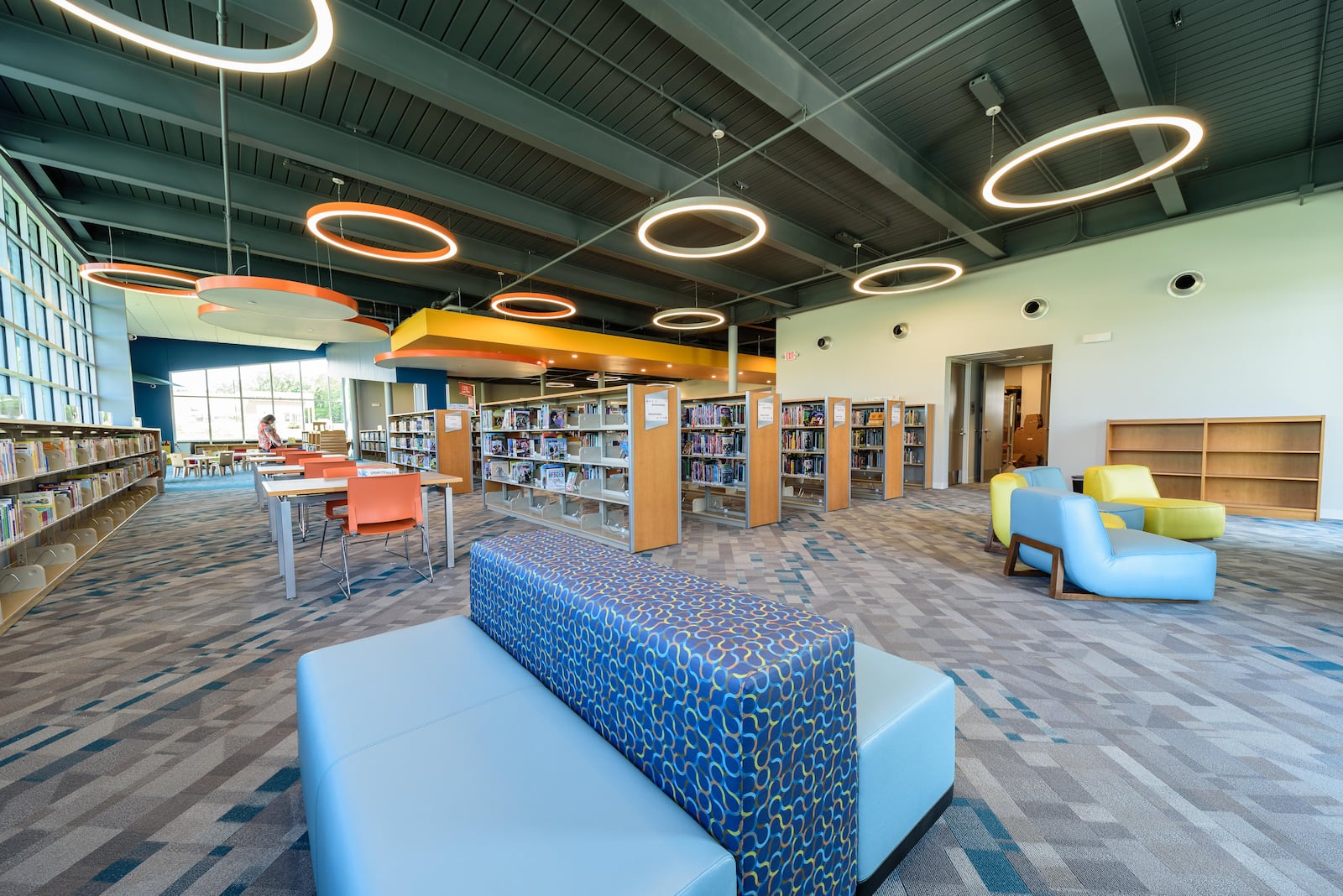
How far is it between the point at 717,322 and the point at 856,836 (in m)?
10.9

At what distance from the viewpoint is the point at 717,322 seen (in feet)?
37.0

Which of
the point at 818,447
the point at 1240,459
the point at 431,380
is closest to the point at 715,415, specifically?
the point at 818,447

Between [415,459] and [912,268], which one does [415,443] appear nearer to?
[415,459]

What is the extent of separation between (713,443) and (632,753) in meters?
5.75

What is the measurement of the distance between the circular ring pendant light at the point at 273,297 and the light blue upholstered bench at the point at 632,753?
5249 millimetres

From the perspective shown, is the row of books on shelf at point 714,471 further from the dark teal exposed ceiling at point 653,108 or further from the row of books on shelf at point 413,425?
the row of books on shelf at point 413,425

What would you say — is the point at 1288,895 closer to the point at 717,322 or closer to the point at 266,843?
the point at 266,843

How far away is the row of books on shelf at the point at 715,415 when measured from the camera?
6445mm

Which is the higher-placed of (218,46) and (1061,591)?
(218,46)

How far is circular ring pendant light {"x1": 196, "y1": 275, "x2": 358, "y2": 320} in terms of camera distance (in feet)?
16.4

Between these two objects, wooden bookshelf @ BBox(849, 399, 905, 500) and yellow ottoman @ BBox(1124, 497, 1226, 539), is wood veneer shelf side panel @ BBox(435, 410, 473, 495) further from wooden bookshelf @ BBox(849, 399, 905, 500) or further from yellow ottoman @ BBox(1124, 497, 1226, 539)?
yellow ottoman @ BBox(1124, 497, 1226, 539)

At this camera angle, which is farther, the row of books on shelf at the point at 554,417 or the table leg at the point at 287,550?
the row of books on shelf at the point at 554,417

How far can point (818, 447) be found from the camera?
768 cm

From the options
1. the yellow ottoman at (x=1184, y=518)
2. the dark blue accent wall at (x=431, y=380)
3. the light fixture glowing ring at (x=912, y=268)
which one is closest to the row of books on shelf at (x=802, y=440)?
the light fixture glowing ring at (x=912, y=268)
